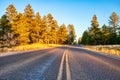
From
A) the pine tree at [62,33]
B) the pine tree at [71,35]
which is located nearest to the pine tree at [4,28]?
the pine tree at [62,33]

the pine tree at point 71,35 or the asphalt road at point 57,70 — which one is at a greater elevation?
the pine tree at point 71,35

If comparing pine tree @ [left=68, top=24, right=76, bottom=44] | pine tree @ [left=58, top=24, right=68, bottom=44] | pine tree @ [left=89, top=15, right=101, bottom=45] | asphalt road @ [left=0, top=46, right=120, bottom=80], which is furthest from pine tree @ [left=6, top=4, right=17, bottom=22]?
pine tree @ [left=68, top=24, right=76, bottom=44]

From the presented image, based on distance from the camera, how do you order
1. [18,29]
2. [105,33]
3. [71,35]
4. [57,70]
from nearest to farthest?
[57,70]
[18,29]
[105,33]
[71,35]

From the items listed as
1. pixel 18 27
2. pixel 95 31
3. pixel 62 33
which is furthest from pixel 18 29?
pixel 62 33

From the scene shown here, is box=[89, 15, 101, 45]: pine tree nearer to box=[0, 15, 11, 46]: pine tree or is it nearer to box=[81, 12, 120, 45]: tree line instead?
box=[81, 12, 120, 45]: tree line

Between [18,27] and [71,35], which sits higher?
[71,35]

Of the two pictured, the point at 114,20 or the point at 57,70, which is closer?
the point at 57,70

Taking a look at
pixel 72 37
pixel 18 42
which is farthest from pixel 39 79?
pixel 72 37

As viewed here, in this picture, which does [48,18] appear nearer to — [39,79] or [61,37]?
[61,37]

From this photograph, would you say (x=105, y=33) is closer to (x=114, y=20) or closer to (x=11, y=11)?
(x=114, y=20)

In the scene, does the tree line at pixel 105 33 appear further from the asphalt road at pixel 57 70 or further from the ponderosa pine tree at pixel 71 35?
the asphalt road at pixel 57 70

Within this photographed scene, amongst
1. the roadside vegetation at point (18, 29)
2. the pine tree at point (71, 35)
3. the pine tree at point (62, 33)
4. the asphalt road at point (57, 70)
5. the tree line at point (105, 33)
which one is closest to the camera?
the asphalt road at point (57, 70)

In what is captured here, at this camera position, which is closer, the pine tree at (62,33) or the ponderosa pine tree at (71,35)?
the pine tree at (62,33)

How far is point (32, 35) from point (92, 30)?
34.2 meters
